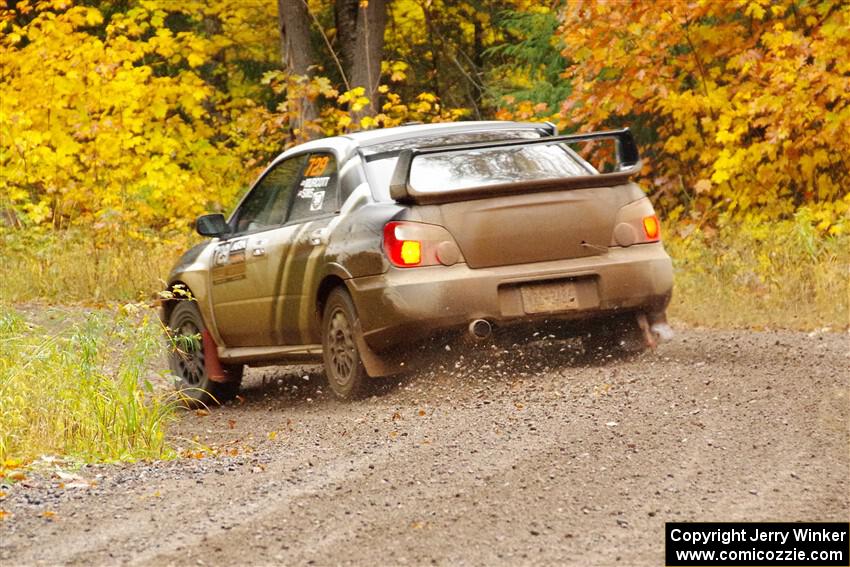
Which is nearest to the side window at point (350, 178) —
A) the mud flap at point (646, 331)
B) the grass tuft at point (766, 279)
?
the mud flap at point (646, 331)

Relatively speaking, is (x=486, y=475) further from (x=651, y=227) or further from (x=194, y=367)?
(x=194, y=367)

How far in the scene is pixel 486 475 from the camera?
6.09m

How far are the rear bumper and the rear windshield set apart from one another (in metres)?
0.55

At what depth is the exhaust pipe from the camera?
8.37 metres

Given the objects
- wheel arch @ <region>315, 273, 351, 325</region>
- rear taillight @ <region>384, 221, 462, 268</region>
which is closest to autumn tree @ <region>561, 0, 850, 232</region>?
wheel arch @ <region>315, 273, 351, 325</region>

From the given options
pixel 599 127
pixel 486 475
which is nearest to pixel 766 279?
pixel 599 127

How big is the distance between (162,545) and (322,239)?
414 centimetres

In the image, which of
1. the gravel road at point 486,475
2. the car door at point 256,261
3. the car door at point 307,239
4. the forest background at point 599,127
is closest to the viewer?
the gravel road at point 486,475

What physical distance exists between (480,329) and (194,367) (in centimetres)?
334

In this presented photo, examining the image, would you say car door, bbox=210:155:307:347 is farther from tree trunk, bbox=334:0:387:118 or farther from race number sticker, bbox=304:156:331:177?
tree trunk, bbox=334:0:387:118

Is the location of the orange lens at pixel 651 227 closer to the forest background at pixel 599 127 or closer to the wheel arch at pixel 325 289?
the wheel arch at pixel 325 289

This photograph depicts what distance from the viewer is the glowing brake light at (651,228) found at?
8.91m

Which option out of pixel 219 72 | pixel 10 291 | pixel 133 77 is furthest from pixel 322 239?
pixel 219 72

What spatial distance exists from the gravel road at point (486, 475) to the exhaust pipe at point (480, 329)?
0.35 meters
